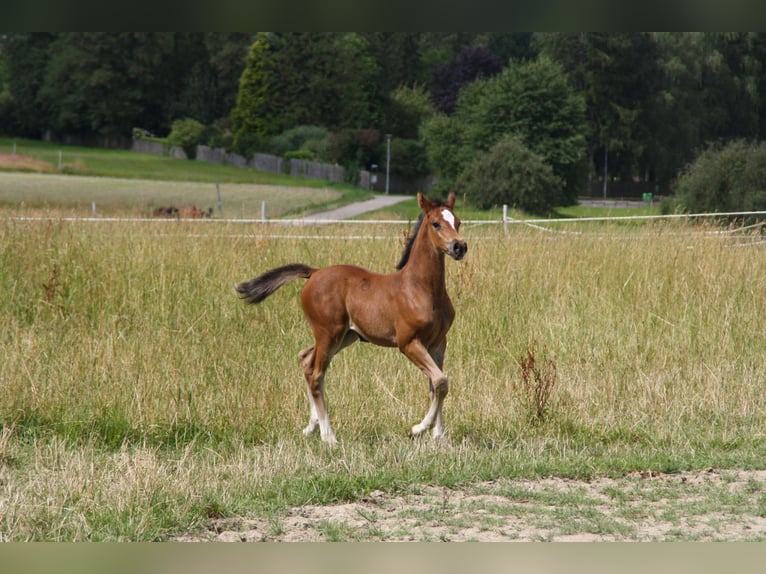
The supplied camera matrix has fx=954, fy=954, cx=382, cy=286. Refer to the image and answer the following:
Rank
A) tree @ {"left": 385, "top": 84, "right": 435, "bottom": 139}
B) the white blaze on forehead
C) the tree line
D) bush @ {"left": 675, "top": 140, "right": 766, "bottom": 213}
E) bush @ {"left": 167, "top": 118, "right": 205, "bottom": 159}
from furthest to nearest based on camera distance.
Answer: tree @ {"left": 385, "top": 84, "right": 435, "bottom": 139} < bush @ {"left": 167, "top": 118, "right": 205, "bottom": 159} < the tree line < bush @ {"left": 675, "top": 140, "right": 766, "bottom": 213} < the white blaze on forehead

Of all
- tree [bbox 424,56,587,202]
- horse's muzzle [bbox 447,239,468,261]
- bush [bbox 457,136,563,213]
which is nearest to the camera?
horse's muzzle [bbox 447,239,468,261]

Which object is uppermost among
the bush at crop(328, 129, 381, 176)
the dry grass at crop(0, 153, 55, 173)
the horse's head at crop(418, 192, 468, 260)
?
the bush at crop(328, 129, 381, 176)

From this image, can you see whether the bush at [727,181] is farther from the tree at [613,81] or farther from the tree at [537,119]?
the tree at [613,81]

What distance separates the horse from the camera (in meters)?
6.16

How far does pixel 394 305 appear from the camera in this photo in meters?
6.29

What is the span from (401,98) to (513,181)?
2250 cm

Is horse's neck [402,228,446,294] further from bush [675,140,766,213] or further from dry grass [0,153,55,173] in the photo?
dry grass [0,153,55,173]

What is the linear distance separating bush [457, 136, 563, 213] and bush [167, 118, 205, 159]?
74.7 feet

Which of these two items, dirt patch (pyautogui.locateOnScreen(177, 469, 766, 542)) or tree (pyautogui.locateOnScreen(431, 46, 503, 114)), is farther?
tree (pyautogui.locateOnScreen(431, 46, 503, 114))

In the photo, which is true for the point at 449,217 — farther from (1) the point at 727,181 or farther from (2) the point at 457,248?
(1) the point at 727,181

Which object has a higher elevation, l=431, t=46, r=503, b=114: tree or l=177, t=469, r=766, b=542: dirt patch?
l=431, t=46, r=503, b=114: tree

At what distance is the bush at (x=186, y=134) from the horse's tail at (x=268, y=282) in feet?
188

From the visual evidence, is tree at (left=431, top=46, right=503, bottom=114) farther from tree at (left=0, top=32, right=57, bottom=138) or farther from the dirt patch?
the dirt patch

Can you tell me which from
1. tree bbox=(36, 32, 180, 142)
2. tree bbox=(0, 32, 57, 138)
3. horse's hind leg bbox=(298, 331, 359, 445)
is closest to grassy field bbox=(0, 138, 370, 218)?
tree bbox=(0, 32, 57, 138)
